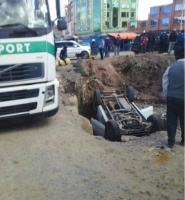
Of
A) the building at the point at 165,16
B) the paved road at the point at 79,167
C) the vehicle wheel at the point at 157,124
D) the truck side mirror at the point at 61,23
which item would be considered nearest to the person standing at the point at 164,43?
the vehicle wheel at the point at 157,124

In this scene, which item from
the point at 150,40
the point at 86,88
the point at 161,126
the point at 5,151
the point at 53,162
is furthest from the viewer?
the point at 150,40

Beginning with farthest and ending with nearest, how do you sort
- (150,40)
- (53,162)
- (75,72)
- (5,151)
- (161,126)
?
(150,40), (75,72), (161,126), (5,151), (53,162)

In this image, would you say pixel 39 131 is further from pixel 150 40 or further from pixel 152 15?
pixel 152 15

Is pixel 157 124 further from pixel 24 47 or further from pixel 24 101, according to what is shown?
pixel 24 47

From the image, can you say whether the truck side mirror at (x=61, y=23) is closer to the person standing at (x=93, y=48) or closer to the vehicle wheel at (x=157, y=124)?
the vehicle wheel at (x=157, y=124)

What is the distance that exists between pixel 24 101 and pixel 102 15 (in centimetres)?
5665

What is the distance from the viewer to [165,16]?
56.6 m

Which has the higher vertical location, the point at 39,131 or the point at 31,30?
the point at 31,30

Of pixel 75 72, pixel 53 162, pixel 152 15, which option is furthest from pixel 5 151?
pixel 152 15

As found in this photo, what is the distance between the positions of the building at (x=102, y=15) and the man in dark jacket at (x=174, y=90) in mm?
55889

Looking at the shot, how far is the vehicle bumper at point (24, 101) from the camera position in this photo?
715 centimetres

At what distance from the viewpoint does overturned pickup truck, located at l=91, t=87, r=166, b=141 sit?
9383 millimetres

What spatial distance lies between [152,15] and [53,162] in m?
56.1

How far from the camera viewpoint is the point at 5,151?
6656mm
